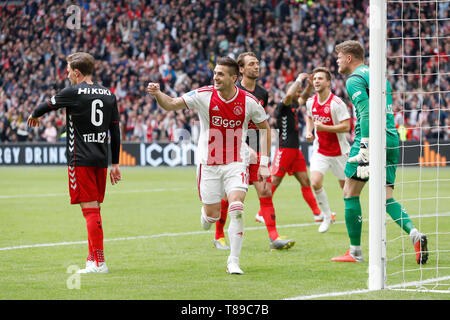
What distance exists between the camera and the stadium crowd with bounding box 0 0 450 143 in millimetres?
28719

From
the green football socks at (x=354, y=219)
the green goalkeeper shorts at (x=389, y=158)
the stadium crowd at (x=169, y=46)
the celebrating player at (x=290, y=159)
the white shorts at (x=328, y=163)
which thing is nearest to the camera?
the green goalkeeper shorts at (x=389, y=158)

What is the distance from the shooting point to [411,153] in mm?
24125

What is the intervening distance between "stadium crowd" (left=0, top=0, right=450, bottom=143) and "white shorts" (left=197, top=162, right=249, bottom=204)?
773 inches

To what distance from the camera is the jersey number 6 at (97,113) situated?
6945 mm

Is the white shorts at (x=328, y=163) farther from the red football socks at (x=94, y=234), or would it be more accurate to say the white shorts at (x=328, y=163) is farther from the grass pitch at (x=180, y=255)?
the red football socks at (x=94, y=234)

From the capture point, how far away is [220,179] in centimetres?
729

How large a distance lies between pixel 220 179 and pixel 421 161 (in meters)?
17.7

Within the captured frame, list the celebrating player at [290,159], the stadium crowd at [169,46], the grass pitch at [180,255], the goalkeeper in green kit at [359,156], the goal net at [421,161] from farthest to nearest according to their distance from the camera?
the stadium crowd at [169,46]
the celebrating player at [290,159]
the goalkeeper in green kit at [359,156]
the goal net at [421,161]
the grass pitch at [180,255]

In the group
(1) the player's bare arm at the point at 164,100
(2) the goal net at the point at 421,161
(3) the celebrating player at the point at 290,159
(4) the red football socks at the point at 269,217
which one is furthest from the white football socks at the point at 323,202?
(1) the player's bare arm at the point at 164,100

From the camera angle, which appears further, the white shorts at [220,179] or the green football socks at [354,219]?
the green football socks at [354,219]

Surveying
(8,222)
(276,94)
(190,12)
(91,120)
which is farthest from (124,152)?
(91,120)

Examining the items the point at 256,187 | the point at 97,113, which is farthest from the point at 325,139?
the point at 97,113

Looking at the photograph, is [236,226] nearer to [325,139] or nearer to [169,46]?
[325,139]

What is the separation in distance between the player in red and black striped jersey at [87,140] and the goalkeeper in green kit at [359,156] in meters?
2.44
